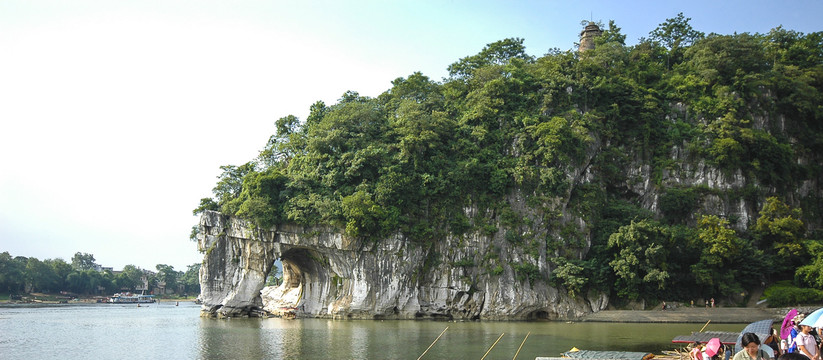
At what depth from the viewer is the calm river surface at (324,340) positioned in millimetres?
19031

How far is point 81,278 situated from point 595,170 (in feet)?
226

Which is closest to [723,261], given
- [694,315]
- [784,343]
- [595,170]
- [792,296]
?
[792,296]

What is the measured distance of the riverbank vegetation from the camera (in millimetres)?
63656

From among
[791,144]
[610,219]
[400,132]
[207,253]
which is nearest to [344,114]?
[400,132]

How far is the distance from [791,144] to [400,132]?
1037 inches

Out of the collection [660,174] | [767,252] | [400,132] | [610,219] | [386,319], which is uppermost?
[400,132]

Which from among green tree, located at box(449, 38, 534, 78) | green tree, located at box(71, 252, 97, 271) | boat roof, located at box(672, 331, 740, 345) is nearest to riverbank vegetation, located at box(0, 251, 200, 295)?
green tree, located at box(71, 252, 97, 271)

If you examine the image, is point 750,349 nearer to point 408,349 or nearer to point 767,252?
point 408,349

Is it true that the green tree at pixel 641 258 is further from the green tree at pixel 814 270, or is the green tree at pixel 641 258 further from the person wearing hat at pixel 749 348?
the person wearing hat at pixel 749 348

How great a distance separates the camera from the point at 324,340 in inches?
884

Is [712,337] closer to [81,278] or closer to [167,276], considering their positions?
[81,278]

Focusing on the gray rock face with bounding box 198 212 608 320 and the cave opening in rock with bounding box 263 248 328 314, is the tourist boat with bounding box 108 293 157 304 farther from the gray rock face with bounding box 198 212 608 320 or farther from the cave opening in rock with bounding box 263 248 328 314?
the gray rock face with bounding box 198 212 608 320

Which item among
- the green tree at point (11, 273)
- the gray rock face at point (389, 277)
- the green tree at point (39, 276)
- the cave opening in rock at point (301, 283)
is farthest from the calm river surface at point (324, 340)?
the green tree at point (39, 276)

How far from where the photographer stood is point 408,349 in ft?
64.1
